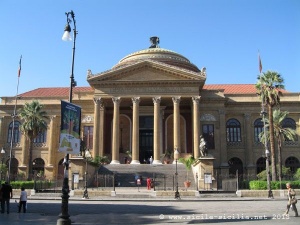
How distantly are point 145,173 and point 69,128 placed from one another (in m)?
27.8

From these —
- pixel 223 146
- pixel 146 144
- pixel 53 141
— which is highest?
pixel 53 141

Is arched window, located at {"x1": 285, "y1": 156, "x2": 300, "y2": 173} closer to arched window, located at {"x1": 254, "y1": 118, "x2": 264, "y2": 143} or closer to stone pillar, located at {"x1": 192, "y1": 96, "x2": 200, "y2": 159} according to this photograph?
arched window, located at {"x1": 254, "y1": 118, "x2": 264, "y2": 143}

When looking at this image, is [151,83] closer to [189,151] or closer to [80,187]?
[189,151]

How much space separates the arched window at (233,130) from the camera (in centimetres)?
5116

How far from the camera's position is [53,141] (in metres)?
50.9

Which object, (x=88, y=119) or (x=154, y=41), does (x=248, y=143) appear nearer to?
(x=88, y=119)

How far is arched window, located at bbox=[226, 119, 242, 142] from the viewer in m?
51.2

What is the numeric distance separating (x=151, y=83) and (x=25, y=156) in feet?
67.2

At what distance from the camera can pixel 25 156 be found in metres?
50.5

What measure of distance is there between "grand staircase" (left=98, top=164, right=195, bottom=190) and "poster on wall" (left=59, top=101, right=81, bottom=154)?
2282 centimetres

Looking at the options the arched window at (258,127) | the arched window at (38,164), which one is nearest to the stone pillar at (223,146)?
the arched window at (258,127)

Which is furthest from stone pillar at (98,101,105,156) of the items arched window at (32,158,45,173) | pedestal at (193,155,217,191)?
pedestal at (193,155,217,191)

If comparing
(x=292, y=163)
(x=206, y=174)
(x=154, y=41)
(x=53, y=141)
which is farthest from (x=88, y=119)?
(x=292, y=163)

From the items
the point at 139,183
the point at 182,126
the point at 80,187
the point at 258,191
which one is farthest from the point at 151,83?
the point at 258,191
